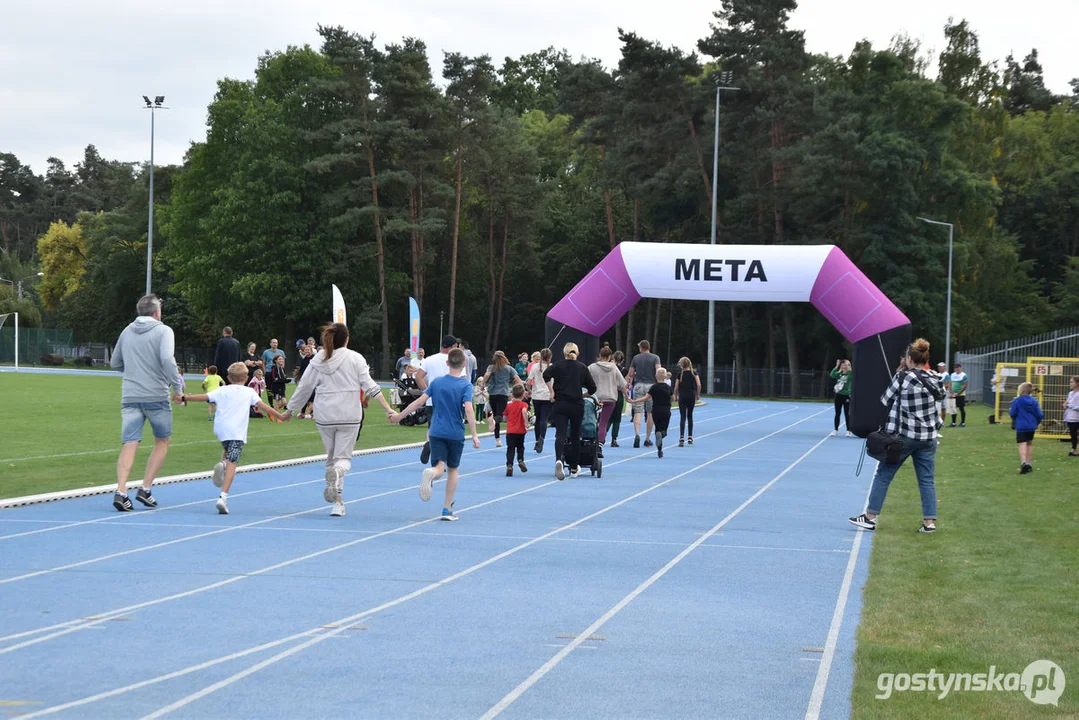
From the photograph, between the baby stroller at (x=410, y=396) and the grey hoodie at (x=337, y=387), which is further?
the baby stroller at (x=410, y=396)

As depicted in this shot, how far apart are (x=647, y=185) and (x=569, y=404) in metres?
43.9

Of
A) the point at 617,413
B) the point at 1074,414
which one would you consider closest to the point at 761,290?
the point at 617,413

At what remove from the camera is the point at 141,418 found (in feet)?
42.1

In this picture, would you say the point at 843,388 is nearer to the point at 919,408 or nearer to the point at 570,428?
the point at 570,428

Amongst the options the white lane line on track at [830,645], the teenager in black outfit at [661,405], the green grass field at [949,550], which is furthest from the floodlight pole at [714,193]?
the white lane line on track at [830,645]

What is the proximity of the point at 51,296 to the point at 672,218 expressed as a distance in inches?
2392

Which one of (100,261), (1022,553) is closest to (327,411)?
(1022,553)

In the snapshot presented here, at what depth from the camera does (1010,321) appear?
66750 mm

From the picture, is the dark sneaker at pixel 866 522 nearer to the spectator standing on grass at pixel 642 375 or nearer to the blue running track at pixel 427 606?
the blue running track at pixel 427 606

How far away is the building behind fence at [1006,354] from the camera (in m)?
40.2

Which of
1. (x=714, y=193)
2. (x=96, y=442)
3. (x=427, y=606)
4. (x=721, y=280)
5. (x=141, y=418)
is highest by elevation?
(x=714, y=193)

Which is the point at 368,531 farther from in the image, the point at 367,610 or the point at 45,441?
the point at 45,441

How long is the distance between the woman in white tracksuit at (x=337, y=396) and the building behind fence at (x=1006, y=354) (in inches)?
1229

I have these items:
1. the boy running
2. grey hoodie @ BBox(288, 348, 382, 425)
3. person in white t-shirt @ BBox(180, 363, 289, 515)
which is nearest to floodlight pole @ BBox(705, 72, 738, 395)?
the boy running
